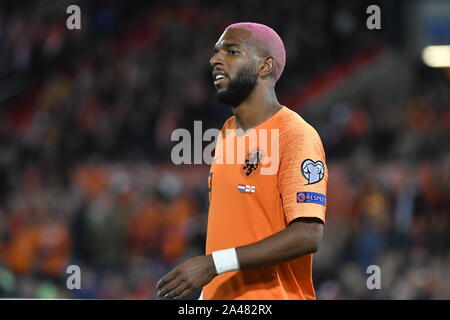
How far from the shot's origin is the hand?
272 cm

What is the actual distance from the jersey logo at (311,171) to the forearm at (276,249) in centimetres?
21

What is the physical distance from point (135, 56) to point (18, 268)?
16.3 feet

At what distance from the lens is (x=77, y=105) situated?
11797 millimetres

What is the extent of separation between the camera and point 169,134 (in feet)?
35.5

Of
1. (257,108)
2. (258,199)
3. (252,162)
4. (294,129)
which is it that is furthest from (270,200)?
(257,108)

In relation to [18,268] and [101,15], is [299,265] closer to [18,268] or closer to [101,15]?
[18,268]

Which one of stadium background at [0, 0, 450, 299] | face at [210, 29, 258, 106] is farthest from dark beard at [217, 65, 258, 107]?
stadium background at [0, 0, 450, 299]

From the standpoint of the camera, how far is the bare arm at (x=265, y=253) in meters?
2.74

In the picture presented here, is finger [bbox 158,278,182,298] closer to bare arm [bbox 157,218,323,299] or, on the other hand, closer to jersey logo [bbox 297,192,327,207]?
bare arm [bbox 157,218,323,299]

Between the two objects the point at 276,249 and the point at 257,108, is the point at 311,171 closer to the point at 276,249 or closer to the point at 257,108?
the point at 276,249

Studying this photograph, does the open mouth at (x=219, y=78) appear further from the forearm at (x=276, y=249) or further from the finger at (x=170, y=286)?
the finger at (x=170, y=286)

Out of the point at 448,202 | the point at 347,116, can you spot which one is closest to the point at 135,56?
the point at 347,116

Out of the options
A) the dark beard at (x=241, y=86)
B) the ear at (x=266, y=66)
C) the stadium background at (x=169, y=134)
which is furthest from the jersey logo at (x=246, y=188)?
the stadium background at (x=169, y=134)

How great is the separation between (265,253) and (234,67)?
81 centimetres
